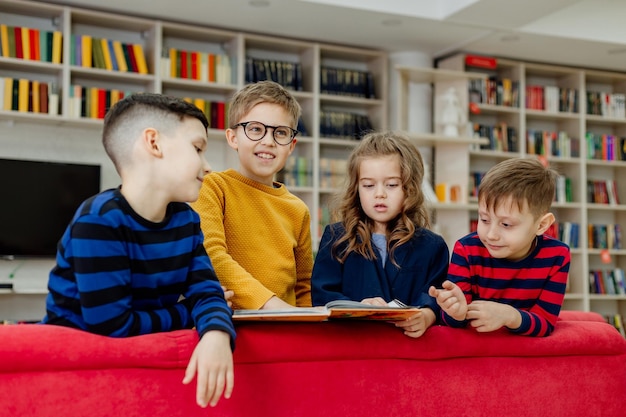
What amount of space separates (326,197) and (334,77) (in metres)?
1.01

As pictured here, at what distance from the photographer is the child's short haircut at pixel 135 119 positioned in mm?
1240

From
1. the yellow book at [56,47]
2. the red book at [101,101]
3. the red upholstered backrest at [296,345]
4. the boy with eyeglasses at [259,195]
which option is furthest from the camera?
the red book at [101,101]

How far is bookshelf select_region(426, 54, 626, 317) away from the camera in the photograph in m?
6.18

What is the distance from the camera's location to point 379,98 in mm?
5891

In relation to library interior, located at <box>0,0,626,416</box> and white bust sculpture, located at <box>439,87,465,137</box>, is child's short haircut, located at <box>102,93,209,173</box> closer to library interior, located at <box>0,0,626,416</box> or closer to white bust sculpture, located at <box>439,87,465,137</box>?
library interior, located at <box>0,0,626,416</box>

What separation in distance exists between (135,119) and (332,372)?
59cm

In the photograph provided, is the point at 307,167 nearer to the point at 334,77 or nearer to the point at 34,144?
the point at 334,77

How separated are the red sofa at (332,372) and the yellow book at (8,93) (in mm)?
4041

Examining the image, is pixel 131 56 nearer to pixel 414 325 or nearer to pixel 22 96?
pixel 22 96

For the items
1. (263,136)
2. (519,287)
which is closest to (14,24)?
(263,136)

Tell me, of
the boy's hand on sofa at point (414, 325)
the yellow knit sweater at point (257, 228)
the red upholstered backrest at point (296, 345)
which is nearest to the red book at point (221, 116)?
the yellow knit sweater at point (257, 228)

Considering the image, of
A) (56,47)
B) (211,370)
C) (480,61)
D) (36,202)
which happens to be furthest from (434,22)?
(211,370)

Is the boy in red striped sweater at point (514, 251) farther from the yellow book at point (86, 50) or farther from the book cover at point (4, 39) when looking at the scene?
the book cover at point (4, 39)

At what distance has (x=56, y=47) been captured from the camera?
4801 millimetres
